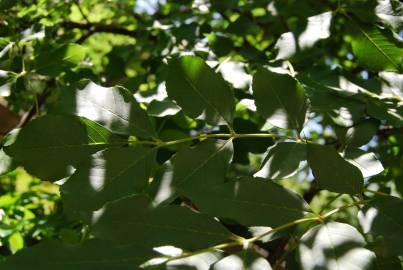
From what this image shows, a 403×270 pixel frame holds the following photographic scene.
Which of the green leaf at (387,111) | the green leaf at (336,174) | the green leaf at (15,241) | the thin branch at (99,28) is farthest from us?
the thin branch at (99,28)

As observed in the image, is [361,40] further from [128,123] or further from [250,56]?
[128,123]

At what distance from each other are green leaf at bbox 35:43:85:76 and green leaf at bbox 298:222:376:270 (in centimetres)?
57

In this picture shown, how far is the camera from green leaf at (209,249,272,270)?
481 millimetres

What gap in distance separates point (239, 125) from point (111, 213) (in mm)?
477

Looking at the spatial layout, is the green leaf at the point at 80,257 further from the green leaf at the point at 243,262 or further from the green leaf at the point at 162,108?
the green leaf at the point at 162,108

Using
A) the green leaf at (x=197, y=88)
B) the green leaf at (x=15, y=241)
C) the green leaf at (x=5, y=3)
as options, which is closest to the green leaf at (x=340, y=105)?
the green leaf at (x=197, y=88)

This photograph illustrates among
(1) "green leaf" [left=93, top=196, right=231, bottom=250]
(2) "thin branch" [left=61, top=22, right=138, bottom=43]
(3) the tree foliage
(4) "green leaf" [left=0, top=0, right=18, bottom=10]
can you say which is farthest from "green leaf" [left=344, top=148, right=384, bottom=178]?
(2) "thin branch" [left=61, top=22, right=138, bottom=43]

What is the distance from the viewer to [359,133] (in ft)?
2.61

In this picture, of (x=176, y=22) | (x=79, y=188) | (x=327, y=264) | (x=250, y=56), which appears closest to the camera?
(x=327, y=264)

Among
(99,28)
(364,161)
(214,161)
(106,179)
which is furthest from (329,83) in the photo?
(99,28)

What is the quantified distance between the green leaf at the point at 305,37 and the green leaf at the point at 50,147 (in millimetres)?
428

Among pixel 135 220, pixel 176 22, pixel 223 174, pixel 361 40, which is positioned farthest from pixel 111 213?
pixel 176 22

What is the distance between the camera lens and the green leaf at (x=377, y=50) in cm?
85

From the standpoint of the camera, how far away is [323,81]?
0.88m
